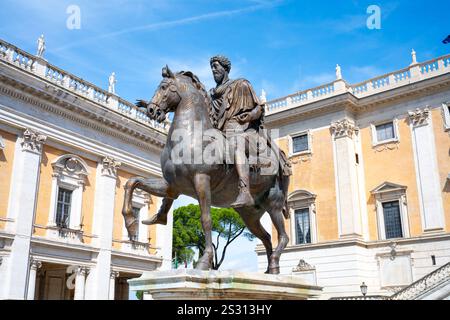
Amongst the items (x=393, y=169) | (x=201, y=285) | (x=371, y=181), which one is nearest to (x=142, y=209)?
(x=371, y=181)

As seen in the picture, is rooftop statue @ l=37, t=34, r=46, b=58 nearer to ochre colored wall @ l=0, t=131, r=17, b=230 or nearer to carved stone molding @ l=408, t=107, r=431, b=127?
ochre colored wall @ l=0, t=131, r=17, b=230

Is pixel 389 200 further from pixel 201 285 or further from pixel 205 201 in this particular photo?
pixel 201 285

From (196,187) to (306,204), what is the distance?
27.3 metres

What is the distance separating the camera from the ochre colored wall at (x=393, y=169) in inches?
1125

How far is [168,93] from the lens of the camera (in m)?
5.74

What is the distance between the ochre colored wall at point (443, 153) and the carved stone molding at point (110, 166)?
731 inches

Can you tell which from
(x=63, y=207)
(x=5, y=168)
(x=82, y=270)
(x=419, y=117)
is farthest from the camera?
(x=419, y=117)

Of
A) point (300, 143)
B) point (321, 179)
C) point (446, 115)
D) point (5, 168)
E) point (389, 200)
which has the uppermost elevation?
point (300, 143)

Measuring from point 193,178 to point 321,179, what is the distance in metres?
27.3

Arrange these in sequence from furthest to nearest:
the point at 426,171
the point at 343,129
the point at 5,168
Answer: the point at 343,129, the point at 426,171, the point at 5,168

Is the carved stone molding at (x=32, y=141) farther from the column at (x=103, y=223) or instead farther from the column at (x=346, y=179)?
the column at (x=346, y=179)

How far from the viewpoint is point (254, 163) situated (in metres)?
5.87
